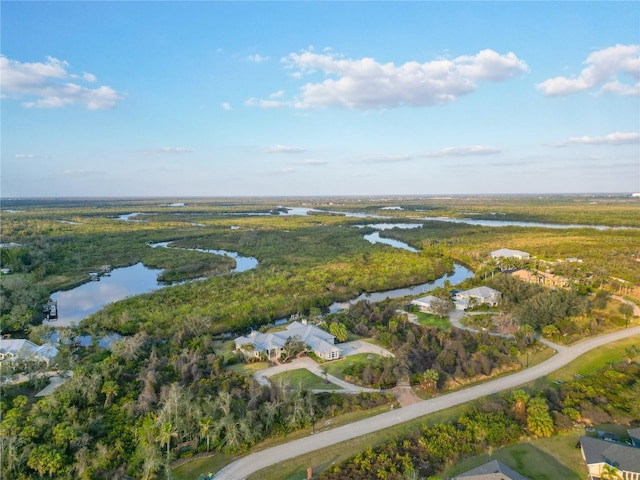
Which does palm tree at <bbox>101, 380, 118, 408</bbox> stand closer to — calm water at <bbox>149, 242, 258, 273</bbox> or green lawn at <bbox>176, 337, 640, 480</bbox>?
green lawn at <bbox>176, 337, 640, 480</bbox>

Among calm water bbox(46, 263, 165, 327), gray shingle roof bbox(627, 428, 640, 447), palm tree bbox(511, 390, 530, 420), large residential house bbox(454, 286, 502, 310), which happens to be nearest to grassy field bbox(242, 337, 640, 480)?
palm tree bbox(511, 390, 530, 420)

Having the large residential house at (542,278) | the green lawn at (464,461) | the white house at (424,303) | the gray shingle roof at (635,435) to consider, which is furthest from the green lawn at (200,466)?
the large residential house at (542,278)

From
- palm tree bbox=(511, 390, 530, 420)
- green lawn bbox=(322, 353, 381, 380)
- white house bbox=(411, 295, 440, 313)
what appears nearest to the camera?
palm tree bbox=(511, 390, 530, 420)

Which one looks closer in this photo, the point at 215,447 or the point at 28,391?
the point at 215,447

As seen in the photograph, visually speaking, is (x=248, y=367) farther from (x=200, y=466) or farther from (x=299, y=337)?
(x=200, y=466)

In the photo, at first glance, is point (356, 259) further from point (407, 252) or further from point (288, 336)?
point (288, 336)

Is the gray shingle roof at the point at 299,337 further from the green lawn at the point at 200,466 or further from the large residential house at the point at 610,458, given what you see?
the large residential house at the point at 610,458

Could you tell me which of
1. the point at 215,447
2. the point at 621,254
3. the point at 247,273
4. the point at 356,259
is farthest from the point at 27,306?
the point at 621,254

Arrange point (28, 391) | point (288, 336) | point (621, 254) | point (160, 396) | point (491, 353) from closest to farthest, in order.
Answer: point (160, 396), point (28, 391), point (491, 353), point (288, 336), point (621, 254)
